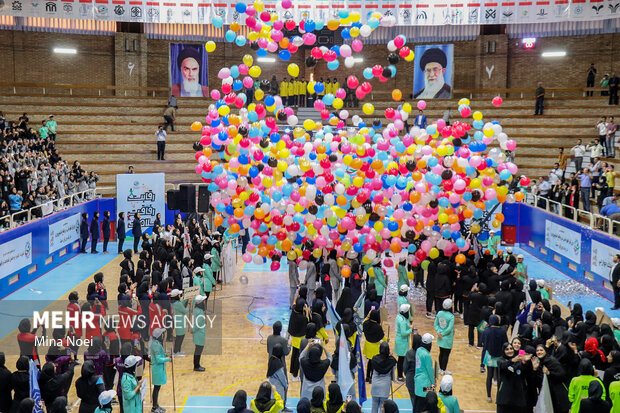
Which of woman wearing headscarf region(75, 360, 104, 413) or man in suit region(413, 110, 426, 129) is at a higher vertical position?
man in suit region(413, 110, 426, 129)

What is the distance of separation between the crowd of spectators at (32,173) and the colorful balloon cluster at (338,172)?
24.2 ft

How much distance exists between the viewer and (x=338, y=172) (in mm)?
13695

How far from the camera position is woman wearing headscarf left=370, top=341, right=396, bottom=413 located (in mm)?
9539

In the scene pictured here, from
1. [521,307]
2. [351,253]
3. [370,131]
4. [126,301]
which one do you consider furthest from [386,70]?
[126,301]

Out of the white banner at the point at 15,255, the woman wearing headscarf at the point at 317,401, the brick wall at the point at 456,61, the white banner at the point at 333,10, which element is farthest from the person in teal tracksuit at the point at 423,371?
the brick wall at the point at 456,61

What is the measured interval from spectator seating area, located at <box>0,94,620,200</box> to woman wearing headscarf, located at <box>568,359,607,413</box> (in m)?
20.0

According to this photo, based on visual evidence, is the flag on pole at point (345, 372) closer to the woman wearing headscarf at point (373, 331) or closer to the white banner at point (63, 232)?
the woman wearing headscarf at point (373, 331)

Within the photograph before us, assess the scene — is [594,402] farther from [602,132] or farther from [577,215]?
[602,132]

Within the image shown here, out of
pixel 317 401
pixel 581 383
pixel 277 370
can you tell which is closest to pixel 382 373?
pixel 277 370

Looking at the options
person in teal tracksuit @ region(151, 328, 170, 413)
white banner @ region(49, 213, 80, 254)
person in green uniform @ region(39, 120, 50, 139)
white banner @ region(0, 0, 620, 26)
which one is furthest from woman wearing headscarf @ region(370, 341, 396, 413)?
person in green uniform @ region(39, 120, 50, 139)

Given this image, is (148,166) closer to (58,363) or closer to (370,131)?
(370,131)

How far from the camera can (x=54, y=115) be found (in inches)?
1197

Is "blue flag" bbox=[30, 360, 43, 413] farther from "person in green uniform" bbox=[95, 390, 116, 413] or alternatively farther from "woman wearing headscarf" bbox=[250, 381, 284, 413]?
"woman wearing headscarf" bbox=[250, 381, 284, 413]

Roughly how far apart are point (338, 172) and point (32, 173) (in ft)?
41.0
